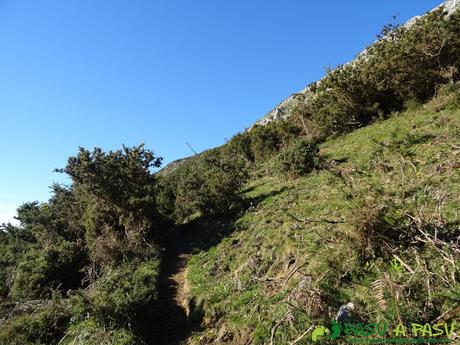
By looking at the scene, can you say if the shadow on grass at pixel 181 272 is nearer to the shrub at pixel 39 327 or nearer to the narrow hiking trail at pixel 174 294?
the narrow hiking trail at pixel 174 294

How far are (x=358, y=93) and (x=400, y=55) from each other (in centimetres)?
370

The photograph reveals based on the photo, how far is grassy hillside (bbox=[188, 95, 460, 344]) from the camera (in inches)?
244

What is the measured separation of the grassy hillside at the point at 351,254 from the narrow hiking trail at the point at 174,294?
2.29 feet

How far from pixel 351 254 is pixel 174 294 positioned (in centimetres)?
800

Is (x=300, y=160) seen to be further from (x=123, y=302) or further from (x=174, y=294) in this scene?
(x=123, y=302)

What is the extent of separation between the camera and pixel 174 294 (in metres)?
12.9

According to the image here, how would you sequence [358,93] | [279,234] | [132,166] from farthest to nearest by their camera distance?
1. [358,93]
2. [132,166]
3. [279,234]

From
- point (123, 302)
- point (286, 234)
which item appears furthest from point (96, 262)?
point (286, 234)

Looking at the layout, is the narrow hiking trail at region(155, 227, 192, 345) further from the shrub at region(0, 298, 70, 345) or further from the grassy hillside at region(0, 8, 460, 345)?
the shrub at region(0, 298, 70, 345)

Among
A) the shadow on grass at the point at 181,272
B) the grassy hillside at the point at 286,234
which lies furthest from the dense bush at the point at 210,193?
the shadow on grass at the point at 181,272

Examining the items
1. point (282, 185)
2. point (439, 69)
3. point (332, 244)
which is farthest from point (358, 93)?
point (332, 244)

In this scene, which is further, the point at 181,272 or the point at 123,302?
the point at 181,272

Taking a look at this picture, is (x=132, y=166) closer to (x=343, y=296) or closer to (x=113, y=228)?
(x=113, y=228)

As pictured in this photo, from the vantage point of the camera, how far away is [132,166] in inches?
805
